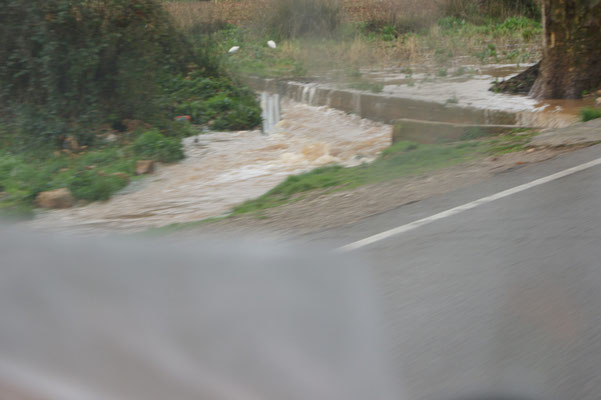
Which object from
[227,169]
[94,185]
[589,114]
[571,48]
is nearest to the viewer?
[94,185]

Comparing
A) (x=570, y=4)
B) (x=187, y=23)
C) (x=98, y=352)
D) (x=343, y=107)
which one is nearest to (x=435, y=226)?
(x=98, y=352)

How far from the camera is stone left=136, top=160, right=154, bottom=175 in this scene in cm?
1127

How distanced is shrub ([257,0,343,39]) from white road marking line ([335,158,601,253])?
19.6m

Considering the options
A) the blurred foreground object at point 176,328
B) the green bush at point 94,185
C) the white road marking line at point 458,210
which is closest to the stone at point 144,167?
the green bush at point 94,185

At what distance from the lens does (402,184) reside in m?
7.59

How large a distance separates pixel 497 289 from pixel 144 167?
8.15m

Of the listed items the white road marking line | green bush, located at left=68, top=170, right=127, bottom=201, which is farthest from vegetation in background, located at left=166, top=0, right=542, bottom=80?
the white road marking line

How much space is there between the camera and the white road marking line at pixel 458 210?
529cm

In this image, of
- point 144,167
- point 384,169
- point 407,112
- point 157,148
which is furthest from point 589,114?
point 157,148

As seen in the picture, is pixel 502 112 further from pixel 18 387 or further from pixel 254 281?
pixel 18 387

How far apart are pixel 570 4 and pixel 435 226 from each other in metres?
9.18

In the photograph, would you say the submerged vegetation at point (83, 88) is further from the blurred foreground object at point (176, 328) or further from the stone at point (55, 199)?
the blurred foreground object at point (176, 328)

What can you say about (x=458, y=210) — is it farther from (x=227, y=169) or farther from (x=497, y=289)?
(x=227, y=169)

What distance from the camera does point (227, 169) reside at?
1180 centimetres
